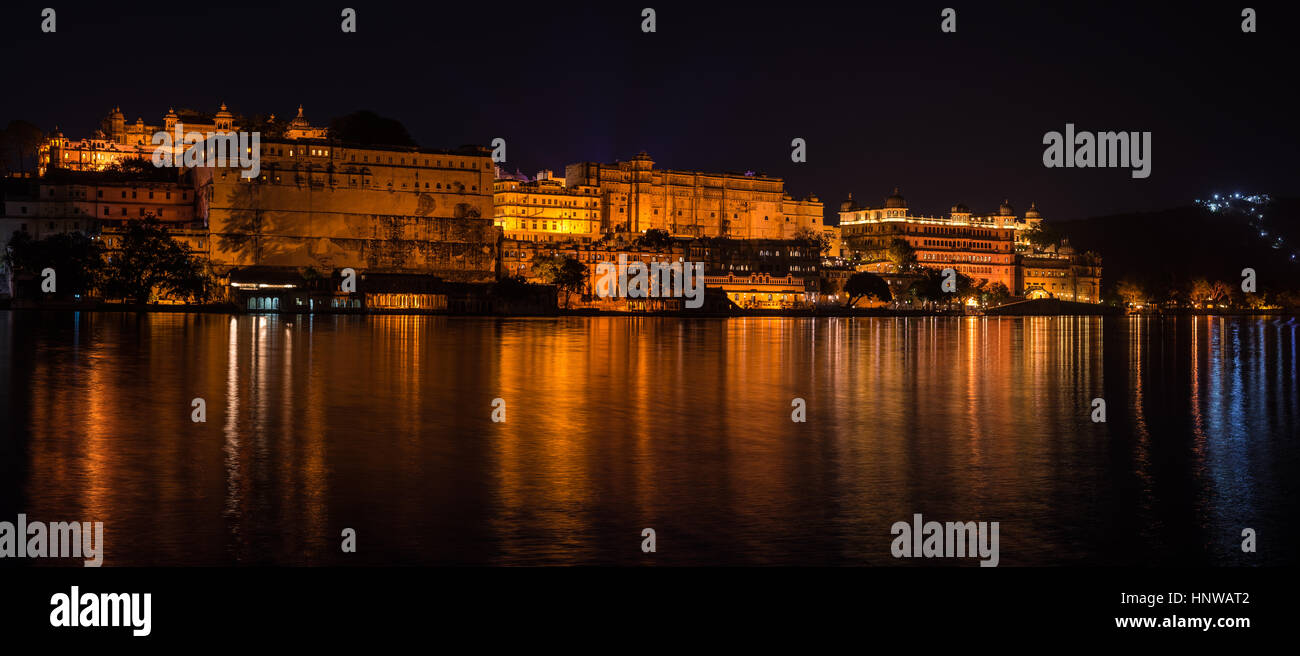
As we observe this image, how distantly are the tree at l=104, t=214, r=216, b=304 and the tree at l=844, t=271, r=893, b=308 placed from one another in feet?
256

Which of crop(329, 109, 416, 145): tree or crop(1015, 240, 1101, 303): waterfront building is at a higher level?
crop(329, 109, 416, 145): tree

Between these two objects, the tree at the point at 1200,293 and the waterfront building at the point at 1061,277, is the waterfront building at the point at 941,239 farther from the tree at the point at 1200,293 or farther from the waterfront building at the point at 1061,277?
the tree at the point at 1200,293

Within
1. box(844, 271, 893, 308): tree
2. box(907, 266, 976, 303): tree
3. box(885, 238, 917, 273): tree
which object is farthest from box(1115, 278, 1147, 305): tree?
box(844, 271, 893, 308): tree

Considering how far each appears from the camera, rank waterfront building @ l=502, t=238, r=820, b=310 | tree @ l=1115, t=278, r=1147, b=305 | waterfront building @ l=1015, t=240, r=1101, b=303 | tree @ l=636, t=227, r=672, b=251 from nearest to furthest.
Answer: waterfront building @ l=502, t=238, r=820, b=310
tree @ l=636, t=227, r=672, b=251
tree @ l=1115, t=278, r=1147, b=305
waterfront building @ l=1015, t=240, r=1101, b=303

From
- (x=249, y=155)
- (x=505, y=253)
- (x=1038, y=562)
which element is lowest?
(x=1038, y=562)

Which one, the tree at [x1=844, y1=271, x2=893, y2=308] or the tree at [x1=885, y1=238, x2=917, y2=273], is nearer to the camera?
the tree at [x1=844, y1=271, x2=893, y2=308]

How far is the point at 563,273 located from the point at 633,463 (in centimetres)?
10578

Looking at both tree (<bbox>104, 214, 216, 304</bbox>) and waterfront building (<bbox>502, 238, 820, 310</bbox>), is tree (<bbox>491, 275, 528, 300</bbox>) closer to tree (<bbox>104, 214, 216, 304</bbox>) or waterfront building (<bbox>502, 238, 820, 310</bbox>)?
waterfront building (<bbox>502, 238, 820, 310</bbox>)

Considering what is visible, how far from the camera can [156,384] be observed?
24500 mm

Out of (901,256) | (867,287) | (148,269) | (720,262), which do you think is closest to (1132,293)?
(901,256)

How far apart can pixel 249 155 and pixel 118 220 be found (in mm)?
14814

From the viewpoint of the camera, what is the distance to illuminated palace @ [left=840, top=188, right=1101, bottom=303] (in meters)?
178
